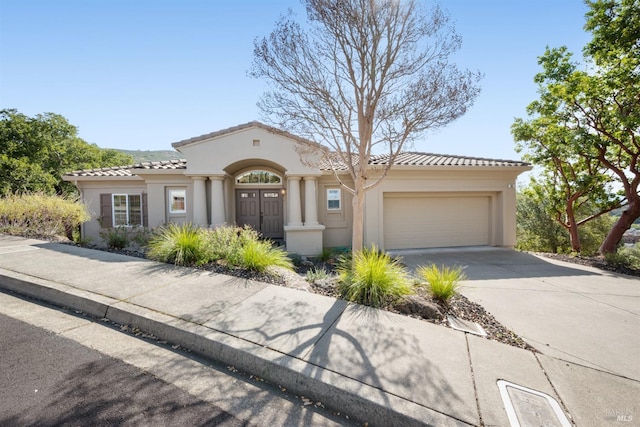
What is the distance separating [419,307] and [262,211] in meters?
9.18

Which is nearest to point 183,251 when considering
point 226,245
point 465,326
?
point 226,245

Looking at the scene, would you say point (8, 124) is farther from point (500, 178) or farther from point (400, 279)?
point (500, 178)

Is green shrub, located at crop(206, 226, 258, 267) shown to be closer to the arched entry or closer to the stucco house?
the stucco house

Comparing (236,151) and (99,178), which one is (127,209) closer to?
(99,178)

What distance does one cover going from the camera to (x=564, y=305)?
18.2 ft

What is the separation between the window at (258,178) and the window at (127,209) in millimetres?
4380

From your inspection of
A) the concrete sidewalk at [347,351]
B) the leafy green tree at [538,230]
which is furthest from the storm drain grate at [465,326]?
the leafy green tree at [538,230]

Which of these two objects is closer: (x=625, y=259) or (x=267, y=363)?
(x=267, y=363)

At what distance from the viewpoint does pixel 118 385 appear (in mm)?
2684

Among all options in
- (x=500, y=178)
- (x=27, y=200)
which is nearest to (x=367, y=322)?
Answer: (x=500, y=178)

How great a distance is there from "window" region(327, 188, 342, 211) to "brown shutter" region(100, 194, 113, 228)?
9.36m

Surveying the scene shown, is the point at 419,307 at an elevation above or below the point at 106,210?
below

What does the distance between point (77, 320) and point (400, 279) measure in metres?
5.06

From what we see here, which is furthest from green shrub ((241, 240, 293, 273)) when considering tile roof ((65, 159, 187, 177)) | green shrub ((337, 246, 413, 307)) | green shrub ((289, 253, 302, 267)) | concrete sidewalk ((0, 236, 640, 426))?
tile roof ((65, 159, 187, 177))
